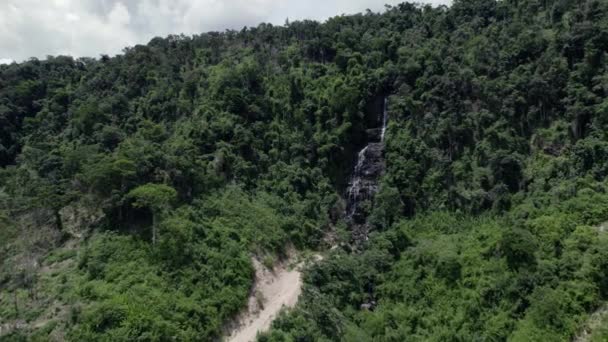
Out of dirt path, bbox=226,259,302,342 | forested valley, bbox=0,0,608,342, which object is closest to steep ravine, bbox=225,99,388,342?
dirt path, bbox=226,259,302,342

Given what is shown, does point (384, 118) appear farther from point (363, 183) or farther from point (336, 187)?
point (336, 187)

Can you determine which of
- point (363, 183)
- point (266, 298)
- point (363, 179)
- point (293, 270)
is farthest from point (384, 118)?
point (266, 298)

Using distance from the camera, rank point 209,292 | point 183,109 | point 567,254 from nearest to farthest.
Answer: point 567,254, point 209,292, point 183,109

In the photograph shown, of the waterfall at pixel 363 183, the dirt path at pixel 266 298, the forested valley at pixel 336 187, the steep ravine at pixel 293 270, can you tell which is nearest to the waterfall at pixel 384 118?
the steep ravine at pixel 293 270

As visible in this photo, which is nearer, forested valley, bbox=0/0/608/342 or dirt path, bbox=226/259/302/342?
forested valley, bbox=0/0/608/342

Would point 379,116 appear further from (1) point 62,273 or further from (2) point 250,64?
(1) point 62,273

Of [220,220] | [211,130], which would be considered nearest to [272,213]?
[220,220]

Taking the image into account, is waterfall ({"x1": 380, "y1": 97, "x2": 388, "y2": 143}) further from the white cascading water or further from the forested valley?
the forested valley
